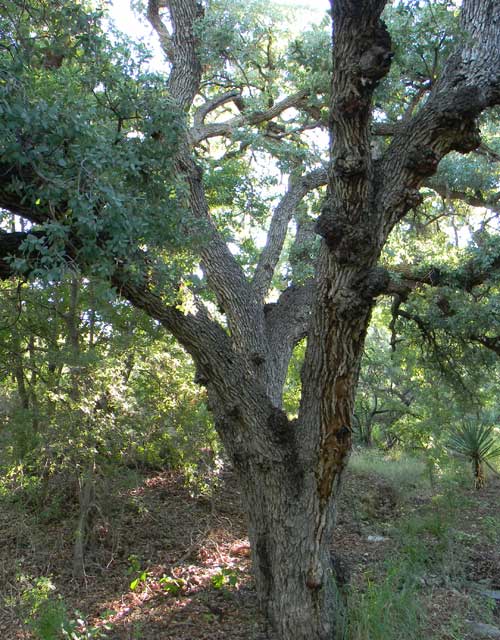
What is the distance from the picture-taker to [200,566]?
709 cm

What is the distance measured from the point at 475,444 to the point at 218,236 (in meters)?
7.49

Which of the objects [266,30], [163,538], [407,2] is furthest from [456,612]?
[266,30]

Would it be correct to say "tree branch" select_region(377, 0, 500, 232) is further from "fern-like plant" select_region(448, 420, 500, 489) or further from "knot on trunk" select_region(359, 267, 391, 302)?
"fern-like plant" select_region(448, 420, 500, 489)

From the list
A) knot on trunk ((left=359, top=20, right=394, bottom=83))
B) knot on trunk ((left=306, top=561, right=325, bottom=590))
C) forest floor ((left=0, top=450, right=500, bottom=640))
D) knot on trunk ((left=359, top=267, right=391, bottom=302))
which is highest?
knot on trunk ((left=359, top=20, right=394, bottom=83))

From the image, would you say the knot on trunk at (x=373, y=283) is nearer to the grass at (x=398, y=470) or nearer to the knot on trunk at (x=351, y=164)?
the knot on trunk at (x=351, y=164)

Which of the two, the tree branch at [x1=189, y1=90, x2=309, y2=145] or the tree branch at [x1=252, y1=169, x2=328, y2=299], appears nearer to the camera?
the tree branch at [x1=252, y1=169, x2=328, y2=299]

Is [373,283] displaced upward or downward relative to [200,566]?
upward

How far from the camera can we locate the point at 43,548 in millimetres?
7156

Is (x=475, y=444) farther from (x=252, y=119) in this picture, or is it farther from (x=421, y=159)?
(x=421, y=159)

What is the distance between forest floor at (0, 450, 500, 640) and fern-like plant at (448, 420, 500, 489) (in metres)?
1.48

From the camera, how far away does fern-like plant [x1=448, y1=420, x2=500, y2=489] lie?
11.3 m

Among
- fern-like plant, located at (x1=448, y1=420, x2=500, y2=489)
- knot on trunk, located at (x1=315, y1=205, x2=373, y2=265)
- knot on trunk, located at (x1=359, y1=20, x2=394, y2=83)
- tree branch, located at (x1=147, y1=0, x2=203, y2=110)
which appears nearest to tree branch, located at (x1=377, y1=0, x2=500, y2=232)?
knot on trunk, located at (x1=315, y1=205, x2=373, y2=265)

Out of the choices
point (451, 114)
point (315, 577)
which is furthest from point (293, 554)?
point (451, 114)

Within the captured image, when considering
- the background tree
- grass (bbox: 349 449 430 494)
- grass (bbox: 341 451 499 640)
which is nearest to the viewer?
the background tree
